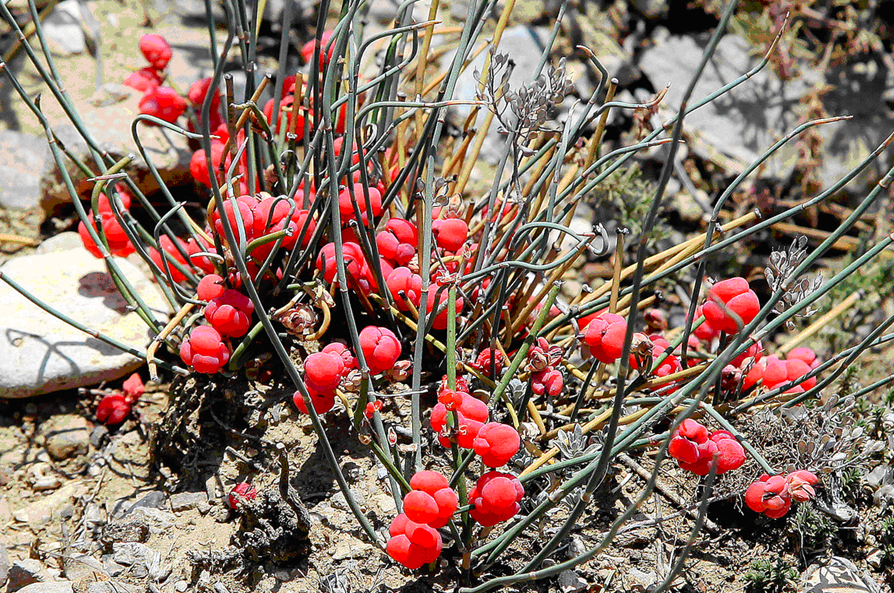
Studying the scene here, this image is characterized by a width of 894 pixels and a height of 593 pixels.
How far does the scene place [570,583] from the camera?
1.29 metres

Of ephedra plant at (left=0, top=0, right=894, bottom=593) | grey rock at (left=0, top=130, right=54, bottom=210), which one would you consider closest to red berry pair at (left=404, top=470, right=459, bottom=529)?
ephedra plant at (left=0, top=0, right=894, bottom=593)

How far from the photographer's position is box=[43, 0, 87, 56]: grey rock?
270 centimetres

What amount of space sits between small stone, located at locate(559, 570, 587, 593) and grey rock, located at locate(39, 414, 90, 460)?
1.13 metres

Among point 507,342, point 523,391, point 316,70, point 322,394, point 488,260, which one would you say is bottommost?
point 322,394

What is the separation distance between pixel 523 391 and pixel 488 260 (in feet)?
0.89

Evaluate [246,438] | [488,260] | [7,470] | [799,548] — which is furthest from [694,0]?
[7,470]

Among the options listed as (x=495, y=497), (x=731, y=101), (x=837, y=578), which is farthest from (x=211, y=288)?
(x=731, y=101)

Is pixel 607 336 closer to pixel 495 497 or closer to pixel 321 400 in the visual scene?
pixel 495 497

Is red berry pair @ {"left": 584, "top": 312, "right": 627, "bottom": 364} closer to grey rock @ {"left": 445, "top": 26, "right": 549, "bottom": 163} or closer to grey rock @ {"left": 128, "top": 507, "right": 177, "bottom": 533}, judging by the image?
grey rock @ {"left": 128, "top": 507, "right": 177, "bottom": 533}

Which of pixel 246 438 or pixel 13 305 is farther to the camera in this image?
pixel 13 305

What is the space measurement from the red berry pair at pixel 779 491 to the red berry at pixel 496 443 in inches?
18.6

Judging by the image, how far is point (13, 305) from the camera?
1.75 m

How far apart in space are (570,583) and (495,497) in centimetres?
36

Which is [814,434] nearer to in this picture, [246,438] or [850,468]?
[850,468]
